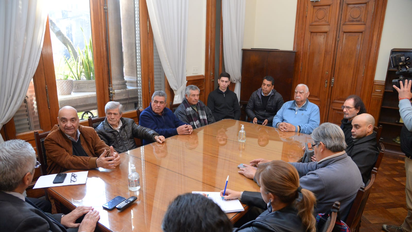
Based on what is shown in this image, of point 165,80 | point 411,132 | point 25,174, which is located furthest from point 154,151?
point 411,132

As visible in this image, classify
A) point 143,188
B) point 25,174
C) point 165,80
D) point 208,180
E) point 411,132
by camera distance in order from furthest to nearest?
point 165,80, point 411,132, point 208,180, point 143,188, point 25,174

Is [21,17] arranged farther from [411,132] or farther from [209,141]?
[411,132]

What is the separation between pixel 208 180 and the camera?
1.78 metres

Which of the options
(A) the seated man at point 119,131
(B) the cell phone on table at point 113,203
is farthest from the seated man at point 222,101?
(B) the cell phone on table at point 113,203

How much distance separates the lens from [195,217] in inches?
33.9

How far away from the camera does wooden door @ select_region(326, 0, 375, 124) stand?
14.7 ft

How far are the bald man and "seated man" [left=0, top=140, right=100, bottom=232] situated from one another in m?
1.93

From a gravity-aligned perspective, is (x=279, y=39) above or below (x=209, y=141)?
above

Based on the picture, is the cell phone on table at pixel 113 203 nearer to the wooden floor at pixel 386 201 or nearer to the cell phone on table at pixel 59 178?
the cell phone on table at pixel 59 178

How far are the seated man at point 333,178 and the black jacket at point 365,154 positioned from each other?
480mm

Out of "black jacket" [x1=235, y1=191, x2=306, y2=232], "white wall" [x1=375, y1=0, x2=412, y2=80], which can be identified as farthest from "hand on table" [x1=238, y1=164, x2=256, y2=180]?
"white wall" [x1=375, y1=0, x2=412, y2=80]

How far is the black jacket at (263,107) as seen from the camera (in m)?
3.91

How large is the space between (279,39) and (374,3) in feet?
5.48

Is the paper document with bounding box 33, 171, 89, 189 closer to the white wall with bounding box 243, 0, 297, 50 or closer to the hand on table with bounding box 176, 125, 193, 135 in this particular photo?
the hand on table with bounding box 176, 125, 193, 135
